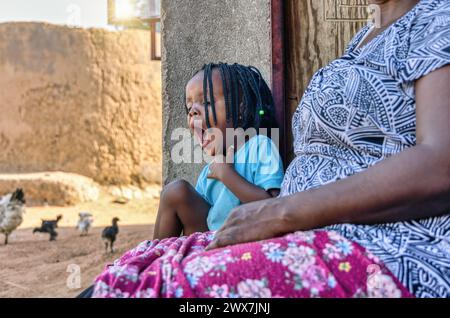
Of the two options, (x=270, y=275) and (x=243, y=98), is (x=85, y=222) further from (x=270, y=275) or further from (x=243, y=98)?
(x=270, y=275)

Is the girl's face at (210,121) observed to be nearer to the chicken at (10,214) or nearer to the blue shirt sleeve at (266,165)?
the blue shirt sleeve at (266,165)

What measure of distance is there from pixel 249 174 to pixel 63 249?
7360mm

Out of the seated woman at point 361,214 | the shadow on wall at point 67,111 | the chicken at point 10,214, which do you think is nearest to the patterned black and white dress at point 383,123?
the seated woman at point 361,214

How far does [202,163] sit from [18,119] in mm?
10994

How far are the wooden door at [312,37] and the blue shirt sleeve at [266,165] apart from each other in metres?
0.43

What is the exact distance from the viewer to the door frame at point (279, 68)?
2.88 metres

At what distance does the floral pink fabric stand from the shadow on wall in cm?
1199

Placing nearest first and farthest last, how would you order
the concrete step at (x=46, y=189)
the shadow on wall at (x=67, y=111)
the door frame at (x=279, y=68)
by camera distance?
the door frame at (x=279, y=68) → the concrete step at (x=46, y=189) → the shadow on wall at (x=67, y=111)

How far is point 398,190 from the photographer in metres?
1.44

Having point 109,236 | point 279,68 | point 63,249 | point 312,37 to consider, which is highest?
point 312,37

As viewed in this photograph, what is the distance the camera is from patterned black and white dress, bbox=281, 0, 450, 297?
1410 millimetres

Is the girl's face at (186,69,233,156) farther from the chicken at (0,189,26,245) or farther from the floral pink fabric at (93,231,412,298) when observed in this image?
the chicken at (0,189,26,245)

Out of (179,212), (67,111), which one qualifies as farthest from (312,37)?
(67,111)
